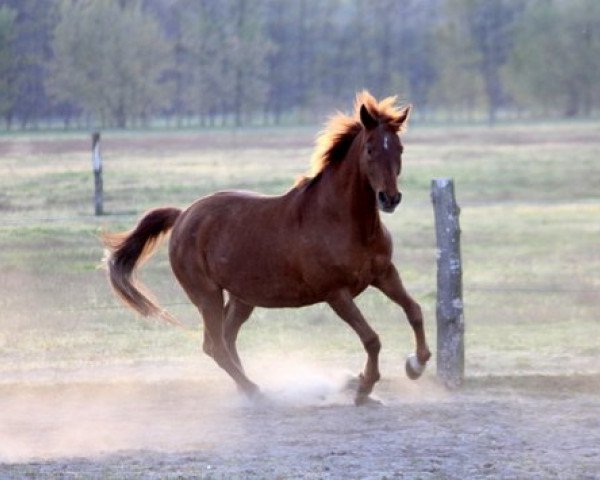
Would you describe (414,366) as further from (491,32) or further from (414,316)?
(491,32)

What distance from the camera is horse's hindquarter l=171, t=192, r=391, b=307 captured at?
8336mm

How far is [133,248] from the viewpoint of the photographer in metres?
9.76

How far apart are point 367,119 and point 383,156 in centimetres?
27

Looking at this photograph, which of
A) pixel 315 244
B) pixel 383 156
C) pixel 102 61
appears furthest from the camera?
pixel 102 61

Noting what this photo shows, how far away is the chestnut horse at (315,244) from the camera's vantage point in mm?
8211

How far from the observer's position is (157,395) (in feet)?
29.9

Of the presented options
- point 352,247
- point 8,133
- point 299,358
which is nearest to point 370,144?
point 352,247

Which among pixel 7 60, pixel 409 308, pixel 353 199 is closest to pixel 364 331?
pixel 409 308

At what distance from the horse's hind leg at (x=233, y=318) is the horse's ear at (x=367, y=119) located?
1.92 meters

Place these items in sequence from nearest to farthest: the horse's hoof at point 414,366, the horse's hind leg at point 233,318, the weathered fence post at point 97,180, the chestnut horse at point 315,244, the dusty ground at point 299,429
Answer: the dusty ground at point 299,429 < the chestnut horse at point 315,244 < the horse's hoof at point 414,366 < the horse's hind leg at point 233,318 < the weathered fence post at point 97,180

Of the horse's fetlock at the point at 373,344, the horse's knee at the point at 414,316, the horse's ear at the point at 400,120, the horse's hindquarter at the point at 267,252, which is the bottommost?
the horse's fetlock at the point at 373,344

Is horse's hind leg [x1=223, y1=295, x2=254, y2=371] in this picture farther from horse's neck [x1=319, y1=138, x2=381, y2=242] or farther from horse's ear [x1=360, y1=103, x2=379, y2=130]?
horse's ear [x1=360, y1=103, x2=379, y2=130]

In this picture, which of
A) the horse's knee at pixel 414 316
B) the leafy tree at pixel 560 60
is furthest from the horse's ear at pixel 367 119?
the leafy tree at pixel 560 60

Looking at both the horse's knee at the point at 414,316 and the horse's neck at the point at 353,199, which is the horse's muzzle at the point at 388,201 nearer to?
the horse's neck at the point at 353,199
